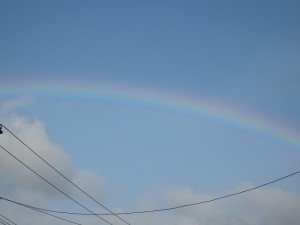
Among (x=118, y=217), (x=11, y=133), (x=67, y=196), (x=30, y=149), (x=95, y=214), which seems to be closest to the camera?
(x=11, y=133)

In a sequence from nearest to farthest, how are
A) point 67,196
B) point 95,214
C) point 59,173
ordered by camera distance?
point 59,173, point 67,196, point 95,214

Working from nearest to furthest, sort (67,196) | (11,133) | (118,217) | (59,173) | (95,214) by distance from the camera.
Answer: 1. (11,133)
2. (59,173)
3. (67,196)
4. (95,214)
5. (118,217)

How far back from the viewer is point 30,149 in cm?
1664

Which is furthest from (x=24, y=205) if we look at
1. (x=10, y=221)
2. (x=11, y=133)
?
(x=11, y=133)

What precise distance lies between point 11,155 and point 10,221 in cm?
532

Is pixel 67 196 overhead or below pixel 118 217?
below

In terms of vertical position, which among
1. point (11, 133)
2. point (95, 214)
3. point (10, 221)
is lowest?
point (10, 221)

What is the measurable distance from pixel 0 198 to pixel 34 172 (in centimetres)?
286

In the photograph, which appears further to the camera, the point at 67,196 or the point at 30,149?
the point at 67,196

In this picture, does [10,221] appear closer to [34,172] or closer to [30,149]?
[34,172]

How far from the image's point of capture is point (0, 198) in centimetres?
1861

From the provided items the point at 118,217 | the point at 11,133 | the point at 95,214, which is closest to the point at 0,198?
the point at 11,133

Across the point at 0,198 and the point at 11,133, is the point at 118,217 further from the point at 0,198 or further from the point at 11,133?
the point at 11,133

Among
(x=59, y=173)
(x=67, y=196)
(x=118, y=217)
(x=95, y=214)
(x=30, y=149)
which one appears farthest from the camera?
(x=118, y=217)
